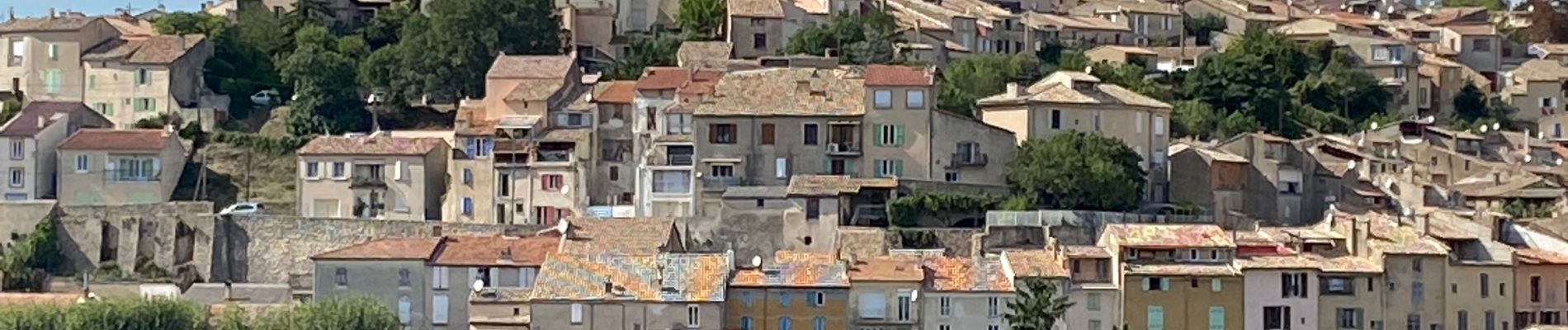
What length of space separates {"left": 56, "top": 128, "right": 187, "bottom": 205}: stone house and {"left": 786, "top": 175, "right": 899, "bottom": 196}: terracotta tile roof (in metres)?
16.7

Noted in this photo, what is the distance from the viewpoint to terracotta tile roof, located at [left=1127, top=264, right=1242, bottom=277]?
2714 inches

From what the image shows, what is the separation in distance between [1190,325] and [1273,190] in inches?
397

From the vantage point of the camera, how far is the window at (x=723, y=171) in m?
73.9

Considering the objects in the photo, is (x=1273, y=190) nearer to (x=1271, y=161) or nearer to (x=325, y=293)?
(x=1271, y=161)

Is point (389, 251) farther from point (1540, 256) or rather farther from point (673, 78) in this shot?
point (1540, 256)

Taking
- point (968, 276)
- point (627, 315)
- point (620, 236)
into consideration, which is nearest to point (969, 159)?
point (968, 276)

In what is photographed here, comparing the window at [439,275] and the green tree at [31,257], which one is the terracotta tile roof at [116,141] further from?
the window at [439,275]

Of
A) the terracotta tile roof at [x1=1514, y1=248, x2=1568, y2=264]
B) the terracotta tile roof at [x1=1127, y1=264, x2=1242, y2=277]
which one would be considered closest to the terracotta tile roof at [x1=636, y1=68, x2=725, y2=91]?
the terracotta tile roof at [x1=1127, y1=264, x2=1242, y2=277]

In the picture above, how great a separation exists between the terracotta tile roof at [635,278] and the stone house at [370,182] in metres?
10.4

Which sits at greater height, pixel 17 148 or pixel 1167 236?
pixel 17 148

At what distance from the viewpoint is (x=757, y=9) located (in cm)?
8969

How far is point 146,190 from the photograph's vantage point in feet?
262

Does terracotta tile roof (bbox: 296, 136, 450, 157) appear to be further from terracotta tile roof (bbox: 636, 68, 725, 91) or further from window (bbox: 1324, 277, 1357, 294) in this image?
window (bbox: 1324, 277, 1357, 294)

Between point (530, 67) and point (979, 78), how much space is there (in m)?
11.7
